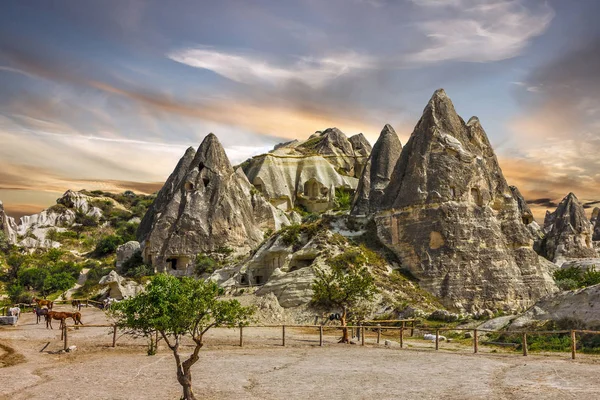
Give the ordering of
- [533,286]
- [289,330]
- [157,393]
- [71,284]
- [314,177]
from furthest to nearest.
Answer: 1. [314,177]
2. [71,284]
3. [533,286]
4. [289,330]
5. [157,393]

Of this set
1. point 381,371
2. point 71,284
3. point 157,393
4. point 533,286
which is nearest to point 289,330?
point 381,371

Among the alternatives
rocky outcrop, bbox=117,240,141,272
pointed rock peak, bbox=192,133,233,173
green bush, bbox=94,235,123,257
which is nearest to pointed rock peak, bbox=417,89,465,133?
pointed rock peak, bbox=192,133,233,173

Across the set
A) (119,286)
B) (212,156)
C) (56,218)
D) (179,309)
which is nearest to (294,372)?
(179,309)

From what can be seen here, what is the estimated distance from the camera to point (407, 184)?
47.9 meters

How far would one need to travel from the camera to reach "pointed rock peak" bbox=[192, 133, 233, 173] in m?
65.3

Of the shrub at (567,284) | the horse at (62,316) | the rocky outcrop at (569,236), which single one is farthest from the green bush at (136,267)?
the rocky outcrop at (569,236)

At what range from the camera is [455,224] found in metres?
45.5

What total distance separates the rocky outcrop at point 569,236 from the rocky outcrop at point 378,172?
26.1 m

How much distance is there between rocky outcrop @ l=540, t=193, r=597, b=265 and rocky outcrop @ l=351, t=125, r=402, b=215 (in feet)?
85.7

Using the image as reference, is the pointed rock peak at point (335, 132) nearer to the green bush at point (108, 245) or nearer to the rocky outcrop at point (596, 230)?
the rocky outcrop at point (596, 230)

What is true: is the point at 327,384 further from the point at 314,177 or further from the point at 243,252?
the point at 314,177

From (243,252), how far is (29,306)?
2075 cm

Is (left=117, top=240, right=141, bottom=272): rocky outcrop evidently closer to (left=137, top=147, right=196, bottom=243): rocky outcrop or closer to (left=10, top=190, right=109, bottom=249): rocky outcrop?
(left=137, top=147, right=196, bottom=243): rocky outcrop

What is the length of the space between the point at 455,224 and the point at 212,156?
30.5m
